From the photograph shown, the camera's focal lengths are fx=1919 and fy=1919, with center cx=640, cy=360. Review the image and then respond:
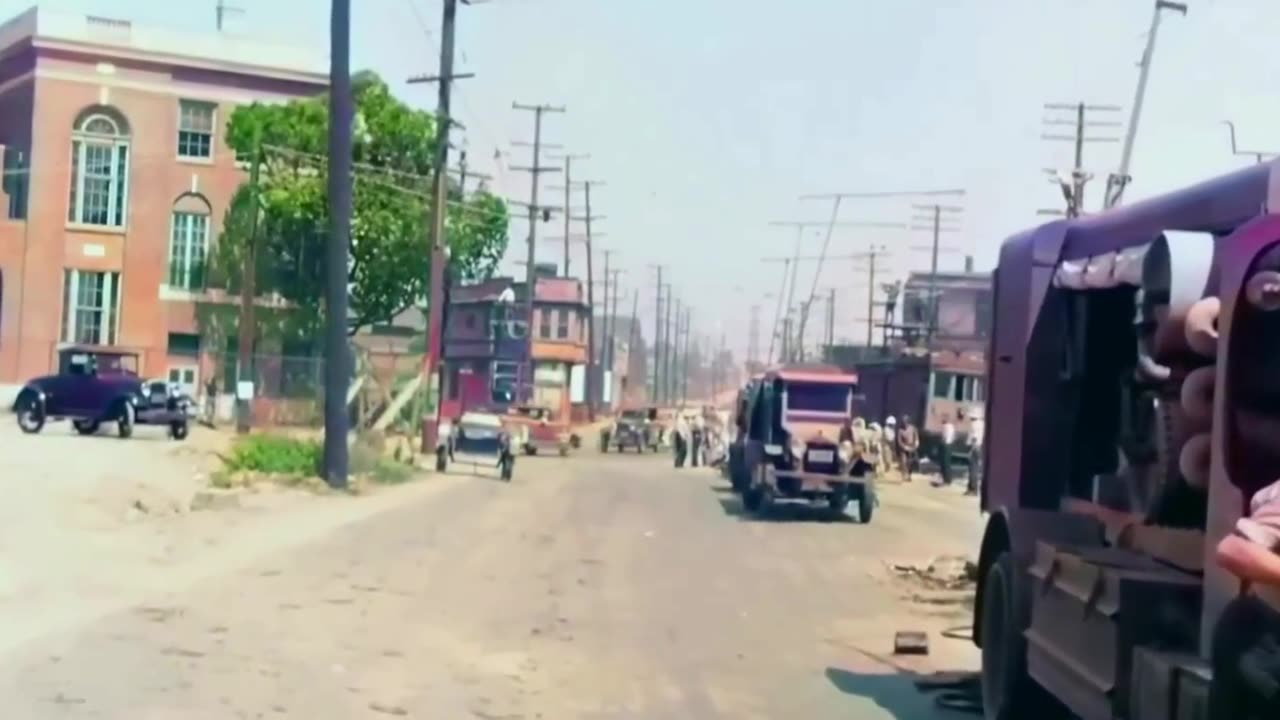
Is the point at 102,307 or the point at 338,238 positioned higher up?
the point at 338,238

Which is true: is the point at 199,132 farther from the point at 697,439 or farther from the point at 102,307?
the point at 697,439

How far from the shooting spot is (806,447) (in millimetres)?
32625

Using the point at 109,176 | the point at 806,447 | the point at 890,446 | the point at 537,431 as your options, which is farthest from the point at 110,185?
the point at 806,447

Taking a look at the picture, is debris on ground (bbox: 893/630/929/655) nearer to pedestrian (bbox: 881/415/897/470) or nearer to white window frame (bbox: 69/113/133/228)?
pedestrian (bbox: 881/415/897/470)

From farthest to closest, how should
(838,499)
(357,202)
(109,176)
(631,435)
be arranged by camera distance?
(631,435)
(109,176)
(357,202)
(838,499)

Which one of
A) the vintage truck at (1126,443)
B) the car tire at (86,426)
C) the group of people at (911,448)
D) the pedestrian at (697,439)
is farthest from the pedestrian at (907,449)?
the vintage truck at (1126,443)

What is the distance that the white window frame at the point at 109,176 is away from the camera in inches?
2511

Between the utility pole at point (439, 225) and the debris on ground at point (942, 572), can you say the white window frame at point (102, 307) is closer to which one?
the utility pole at point (439, 225)

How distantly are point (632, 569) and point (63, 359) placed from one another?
29400mm

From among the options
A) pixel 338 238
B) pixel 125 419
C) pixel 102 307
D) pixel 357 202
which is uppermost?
pixel 357 202

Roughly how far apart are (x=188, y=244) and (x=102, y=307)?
3759mm

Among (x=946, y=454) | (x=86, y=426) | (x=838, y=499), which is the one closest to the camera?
(x=838, y=499)

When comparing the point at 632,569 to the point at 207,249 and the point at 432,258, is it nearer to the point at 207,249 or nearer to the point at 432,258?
the point at 432,258

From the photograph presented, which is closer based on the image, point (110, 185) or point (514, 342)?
point (110, 185)
